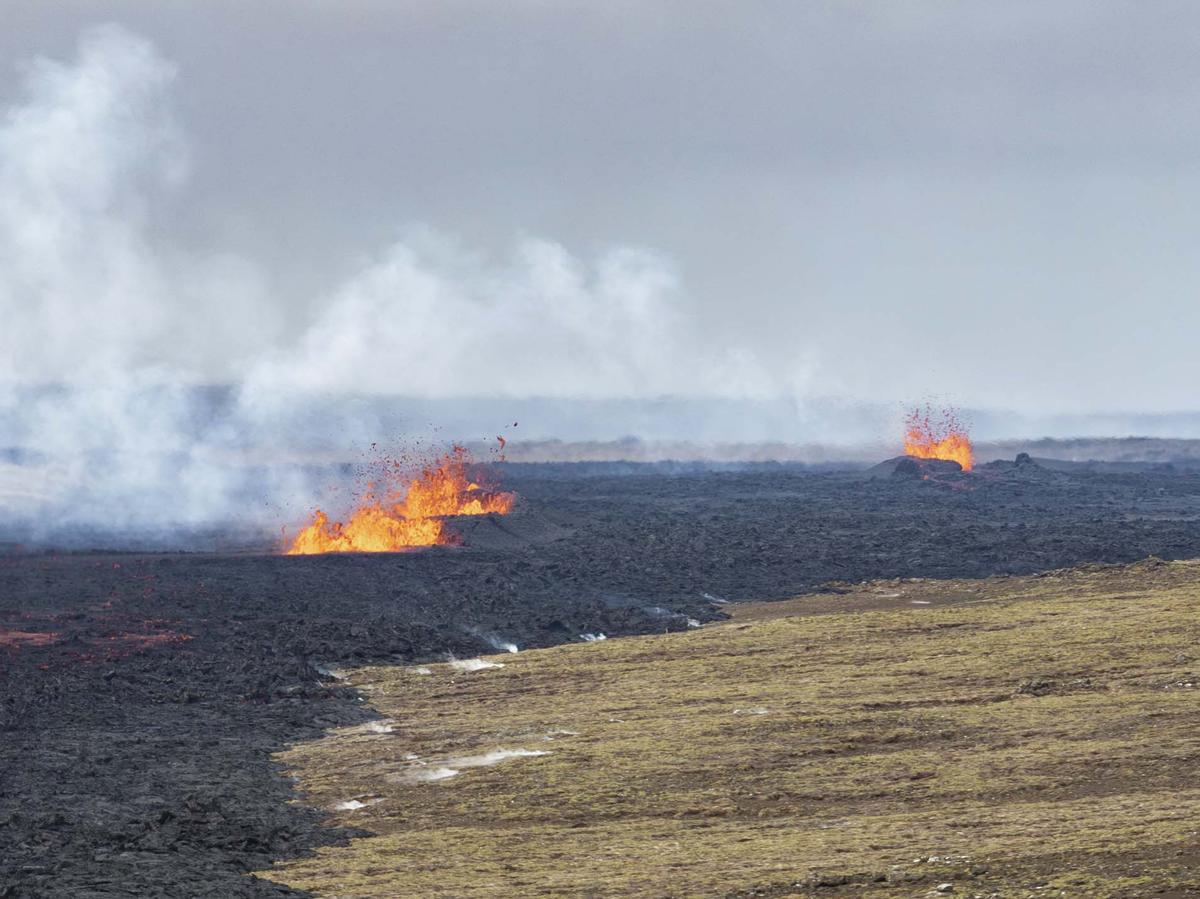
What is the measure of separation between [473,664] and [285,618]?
8.55 metres

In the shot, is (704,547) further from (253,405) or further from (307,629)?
(253,405)

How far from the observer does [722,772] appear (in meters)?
30.0

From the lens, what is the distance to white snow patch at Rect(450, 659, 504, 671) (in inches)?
Answer: 1786

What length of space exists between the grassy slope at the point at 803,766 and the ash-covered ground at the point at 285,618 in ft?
6.18

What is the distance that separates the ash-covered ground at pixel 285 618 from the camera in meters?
26.8

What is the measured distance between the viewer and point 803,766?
29.9 meters

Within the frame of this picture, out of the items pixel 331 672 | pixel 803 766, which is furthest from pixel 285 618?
pixel 803 766

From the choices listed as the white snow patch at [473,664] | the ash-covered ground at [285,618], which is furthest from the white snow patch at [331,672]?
the white snow patch at [473,664]

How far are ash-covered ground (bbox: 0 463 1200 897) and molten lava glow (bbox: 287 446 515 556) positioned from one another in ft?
5.49

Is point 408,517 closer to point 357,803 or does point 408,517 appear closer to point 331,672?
point 331,672

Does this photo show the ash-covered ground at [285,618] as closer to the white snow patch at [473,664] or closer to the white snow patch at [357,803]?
Result: the white snow patch at [357,803]

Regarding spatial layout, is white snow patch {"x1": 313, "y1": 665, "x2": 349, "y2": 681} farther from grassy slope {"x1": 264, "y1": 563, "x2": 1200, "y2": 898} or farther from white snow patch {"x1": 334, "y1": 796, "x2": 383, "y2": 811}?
white snow patch {"x1": 334, "y1": 796, "x2": 383, "y2": 811}

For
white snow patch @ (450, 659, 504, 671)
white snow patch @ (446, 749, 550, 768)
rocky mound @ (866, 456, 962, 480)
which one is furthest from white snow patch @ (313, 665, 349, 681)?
rocky mound @ (866, 456, 962, 480)

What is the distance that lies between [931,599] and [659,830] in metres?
31.1
